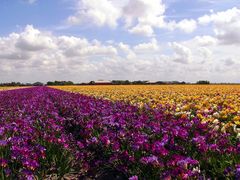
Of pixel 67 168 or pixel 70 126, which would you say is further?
pixel 70 126

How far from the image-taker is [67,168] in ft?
20.3

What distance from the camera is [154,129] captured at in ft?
21.8

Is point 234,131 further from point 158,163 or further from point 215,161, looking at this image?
point 158,163

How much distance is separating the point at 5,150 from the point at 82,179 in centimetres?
139

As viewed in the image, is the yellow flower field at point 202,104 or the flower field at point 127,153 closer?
the flower field at point 127,153

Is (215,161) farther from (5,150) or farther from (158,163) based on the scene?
(5,150)

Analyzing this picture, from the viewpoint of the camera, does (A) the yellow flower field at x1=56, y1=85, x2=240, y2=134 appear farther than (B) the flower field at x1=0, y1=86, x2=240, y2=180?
Yes

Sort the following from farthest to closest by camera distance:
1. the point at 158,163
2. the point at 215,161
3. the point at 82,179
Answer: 1. the point at 82,179
2. the point at 215,161
3. the point at 158,163

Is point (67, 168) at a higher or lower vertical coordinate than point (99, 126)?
lower

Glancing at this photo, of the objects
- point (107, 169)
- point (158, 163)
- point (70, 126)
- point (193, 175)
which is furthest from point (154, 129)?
point (70, 126)

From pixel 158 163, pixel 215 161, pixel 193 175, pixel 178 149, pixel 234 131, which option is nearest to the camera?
pixel 193 175

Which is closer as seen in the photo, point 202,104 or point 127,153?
point 127,153

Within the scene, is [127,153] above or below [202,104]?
below

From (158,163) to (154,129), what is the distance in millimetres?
2039
